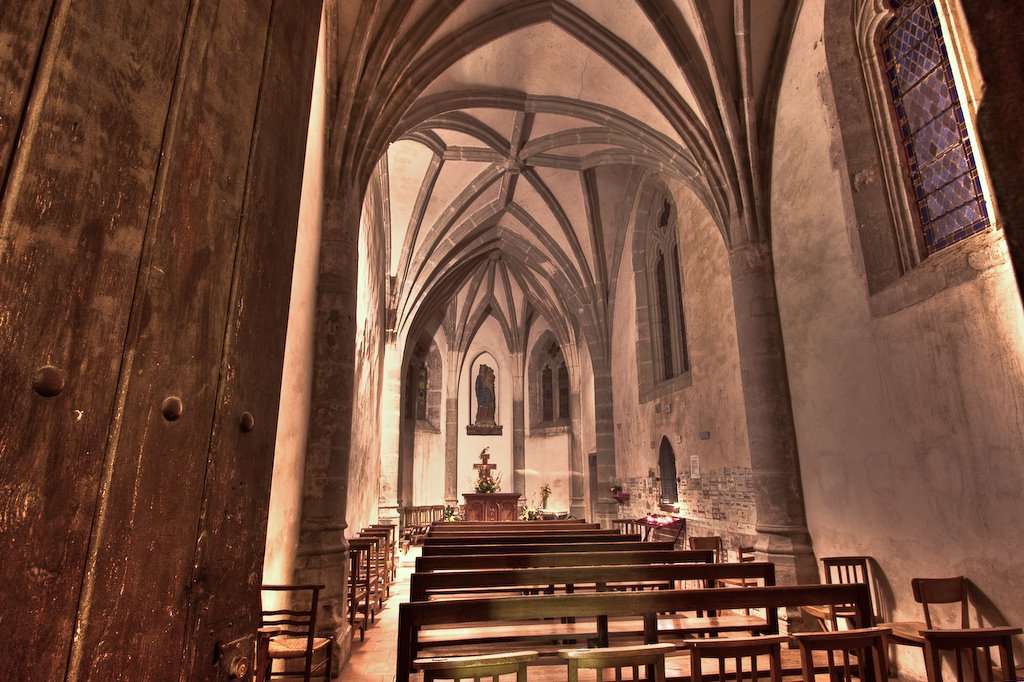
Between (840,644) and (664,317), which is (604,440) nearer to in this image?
(664,317)

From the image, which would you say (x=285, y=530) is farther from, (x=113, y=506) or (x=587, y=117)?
(x=587, y=117)

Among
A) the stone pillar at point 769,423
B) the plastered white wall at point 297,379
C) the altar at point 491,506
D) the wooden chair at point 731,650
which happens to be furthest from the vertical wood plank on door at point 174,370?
the altar at point 491,506

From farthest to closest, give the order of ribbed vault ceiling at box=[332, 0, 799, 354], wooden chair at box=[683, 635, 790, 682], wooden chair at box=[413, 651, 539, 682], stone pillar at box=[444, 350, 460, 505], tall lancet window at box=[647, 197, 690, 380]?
stone pillar at box=[444, 350, 460, 505], tall lancet window at box=[647, 197, 690, 380], ribbed vault ceiling at box=[332, 0, 799, 354], wooden chair at box=[683, 635, 790, 682], wooden chair at box=[413, 651, 539, 682]

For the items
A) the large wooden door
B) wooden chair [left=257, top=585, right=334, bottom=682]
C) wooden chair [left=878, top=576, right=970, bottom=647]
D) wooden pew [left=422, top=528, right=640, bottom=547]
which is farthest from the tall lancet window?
the large wooden door

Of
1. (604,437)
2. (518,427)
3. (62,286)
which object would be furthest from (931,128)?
(518,427)

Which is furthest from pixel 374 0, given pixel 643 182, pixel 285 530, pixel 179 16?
pixel 643 182

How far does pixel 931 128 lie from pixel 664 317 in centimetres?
709

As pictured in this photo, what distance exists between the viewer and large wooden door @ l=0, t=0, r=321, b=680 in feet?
3.14

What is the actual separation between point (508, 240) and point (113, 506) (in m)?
15.1

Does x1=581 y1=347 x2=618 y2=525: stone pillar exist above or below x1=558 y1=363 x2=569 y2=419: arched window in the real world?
below

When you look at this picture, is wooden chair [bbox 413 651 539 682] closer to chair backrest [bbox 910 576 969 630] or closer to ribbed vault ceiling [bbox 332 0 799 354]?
chair backrest [bbox 910 576 969 630]

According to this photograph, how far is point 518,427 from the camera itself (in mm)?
22141

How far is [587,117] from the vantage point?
10094 millimetres

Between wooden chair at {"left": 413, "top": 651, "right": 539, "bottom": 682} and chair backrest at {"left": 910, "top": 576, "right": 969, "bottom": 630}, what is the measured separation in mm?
3421
